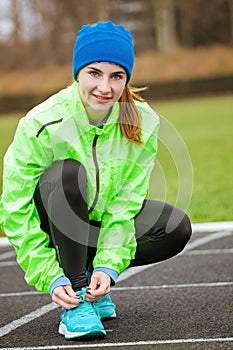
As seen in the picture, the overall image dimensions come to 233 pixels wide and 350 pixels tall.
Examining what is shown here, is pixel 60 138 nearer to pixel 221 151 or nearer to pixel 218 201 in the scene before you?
pixel 218 201

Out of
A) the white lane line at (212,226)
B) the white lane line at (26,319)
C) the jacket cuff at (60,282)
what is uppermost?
the jacket cuff at (60,282)

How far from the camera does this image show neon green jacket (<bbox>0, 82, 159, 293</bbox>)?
3.76 meters

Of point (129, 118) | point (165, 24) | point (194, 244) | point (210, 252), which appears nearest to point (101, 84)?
point (129, 118)

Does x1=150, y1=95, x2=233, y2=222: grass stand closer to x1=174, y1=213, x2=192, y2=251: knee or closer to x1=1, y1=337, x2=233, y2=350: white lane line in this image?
x1=174, y1=213, x2=192, y2=251: knee

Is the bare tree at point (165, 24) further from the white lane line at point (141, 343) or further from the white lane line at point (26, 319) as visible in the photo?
the white lane line at point (141, 343)

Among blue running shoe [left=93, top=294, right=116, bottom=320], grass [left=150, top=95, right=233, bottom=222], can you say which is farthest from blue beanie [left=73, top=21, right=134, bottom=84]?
grass [left=150, top=95, right=233, bottom=222]

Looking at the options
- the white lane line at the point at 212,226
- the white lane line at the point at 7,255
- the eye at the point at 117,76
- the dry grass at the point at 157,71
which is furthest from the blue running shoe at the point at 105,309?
the dry grass at the point at 157,71

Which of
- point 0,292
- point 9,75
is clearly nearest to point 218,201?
point 0,292

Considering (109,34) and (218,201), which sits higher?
(109,34)

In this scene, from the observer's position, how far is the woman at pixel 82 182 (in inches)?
147

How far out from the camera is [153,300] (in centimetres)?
457

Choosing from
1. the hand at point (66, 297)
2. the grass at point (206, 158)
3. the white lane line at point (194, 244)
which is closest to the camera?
the hand at point (66, 297)

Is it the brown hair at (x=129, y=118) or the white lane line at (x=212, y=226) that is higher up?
the brown hair at (x=129, y=118)

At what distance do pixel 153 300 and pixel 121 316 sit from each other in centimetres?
40
